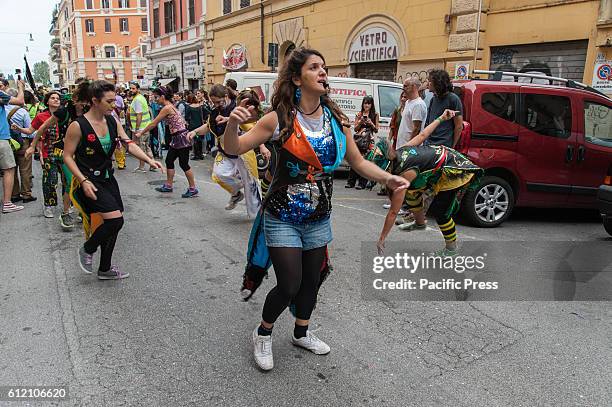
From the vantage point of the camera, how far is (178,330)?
3.32 metres

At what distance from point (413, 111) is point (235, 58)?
61.6 ft

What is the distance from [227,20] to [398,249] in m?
22.4

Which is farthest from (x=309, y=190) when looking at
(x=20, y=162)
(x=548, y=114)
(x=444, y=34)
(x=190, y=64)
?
(x=190, y=64)

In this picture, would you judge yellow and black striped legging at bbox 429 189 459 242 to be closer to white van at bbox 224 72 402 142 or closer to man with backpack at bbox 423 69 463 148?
man with backpack at bbox 423 69 463 148

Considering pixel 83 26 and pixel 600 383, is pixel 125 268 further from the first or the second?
pixel 83 26

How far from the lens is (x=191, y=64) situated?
29688mm

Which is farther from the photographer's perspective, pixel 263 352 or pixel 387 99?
pixel 387 99

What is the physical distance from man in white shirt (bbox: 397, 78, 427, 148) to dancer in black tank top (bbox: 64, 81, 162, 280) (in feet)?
12.9

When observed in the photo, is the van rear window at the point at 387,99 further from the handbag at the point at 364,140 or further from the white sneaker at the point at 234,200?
the white sneaker at the point at 234,200

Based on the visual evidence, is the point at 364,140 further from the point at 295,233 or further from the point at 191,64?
the point at 191,64

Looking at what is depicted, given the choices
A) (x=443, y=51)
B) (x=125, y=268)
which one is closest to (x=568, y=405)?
(x=125, y=268)

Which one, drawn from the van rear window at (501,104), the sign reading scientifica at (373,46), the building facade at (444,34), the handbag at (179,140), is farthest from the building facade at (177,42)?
the van rear window at (501,104)

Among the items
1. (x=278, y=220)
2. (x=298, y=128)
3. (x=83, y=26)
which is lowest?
(x=278, y=220)

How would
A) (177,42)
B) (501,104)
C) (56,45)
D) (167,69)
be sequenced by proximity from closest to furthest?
(501,104) → (177,42) → (167,69) → (56,45)
